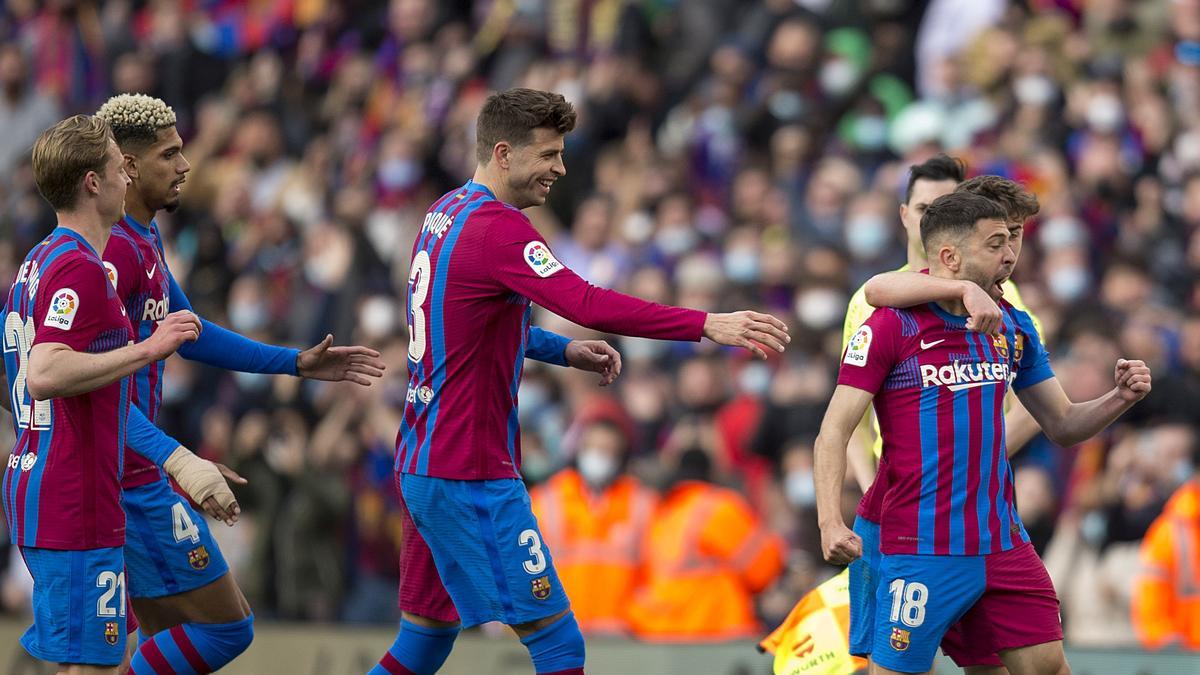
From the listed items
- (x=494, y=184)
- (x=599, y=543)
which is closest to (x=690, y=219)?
(x=599, y=543)

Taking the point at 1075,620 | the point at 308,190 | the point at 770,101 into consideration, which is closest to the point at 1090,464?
the point at 1075,620

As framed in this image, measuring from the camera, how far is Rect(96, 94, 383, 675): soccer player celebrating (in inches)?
282

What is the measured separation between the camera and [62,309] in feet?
21.1

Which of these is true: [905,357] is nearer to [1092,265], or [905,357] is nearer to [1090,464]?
[1090,464]

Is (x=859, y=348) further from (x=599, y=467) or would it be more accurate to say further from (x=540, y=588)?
(x=599, y=467)

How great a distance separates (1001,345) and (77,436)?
3.31m

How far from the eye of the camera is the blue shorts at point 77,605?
652 centimetres

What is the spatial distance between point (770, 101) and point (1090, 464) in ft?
15.0

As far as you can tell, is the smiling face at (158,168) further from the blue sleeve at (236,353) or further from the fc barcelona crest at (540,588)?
the fc barcelona crest at (540,588)

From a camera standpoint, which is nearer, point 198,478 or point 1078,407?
point 198,478

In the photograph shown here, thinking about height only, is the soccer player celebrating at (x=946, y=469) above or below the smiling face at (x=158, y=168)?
below

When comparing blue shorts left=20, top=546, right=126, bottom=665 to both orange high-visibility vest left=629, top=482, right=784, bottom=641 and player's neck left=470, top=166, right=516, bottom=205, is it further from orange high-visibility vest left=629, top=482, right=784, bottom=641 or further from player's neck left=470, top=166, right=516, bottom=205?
orange high-visibility vest left=629, top=482, right=784, bottom=641

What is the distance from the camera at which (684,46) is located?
16359 millimetres

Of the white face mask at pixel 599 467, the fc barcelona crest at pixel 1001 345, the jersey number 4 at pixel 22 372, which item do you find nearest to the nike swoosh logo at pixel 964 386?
the fc barcelona crest at pixel 1001 345
